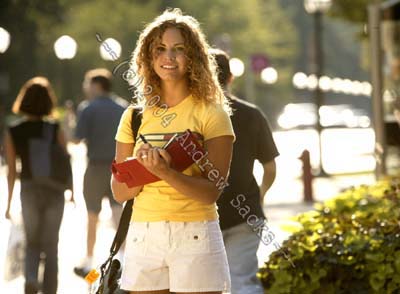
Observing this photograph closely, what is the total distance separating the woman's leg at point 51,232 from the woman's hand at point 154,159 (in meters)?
4.88

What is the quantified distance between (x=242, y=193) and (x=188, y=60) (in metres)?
2.12

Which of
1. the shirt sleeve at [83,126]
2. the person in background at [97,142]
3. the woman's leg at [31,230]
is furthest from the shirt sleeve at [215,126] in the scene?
the shirt sleeve at [83,126]

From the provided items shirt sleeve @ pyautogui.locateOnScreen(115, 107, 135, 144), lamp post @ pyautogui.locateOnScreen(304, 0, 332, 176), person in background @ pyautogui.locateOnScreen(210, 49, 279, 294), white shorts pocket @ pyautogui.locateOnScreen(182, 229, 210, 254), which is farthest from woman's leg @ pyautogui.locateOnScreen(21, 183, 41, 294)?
lamp post @ pyautogui.locateOnScreen(304, 0, 332, 176)

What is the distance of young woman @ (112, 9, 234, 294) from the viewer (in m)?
5.09

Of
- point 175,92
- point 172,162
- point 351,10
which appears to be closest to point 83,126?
point 175,92

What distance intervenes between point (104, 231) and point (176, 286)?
450 inches

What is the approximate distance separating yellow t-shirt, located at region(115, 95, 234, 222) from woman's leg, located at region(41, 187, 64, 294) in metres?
4.54

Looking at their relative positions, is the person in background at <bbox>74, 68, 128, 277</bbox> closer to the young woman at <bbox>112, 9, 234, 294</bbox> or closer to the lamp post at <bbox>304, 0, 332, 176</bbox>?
the young woman at <bbox>112, 9, 234, 294</bbox>

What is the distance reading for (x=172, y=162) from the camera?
4988mm

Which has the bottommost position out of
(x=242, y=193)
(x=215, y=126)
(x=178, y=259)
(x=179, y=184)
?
(x=178, y=259)

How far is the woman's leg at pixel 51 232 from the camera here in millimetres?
9695

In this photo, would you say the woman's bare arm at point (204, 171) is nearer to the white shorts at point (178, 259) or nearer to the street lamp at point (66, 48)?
the white shorts at point (178, 259)

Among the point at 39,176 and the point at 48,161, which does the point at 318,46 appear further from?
the point at 39,176

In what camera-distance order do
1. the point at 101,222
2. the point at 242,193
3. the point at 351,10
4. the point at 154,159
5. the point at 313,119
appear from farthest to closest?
the point at 313,119 → the point at 351,10 → the point at 101,222 → the point at 242,193 → the point at 154,159
